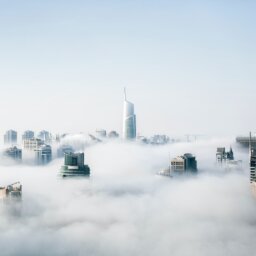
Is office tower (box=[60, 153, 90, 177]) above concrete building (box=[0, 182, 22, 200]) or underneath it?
above

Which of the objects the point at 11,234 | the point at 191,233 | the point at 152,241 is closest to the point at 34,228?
the point at 11,234

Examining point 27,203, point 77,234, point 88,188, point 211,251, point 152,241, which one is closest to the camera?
point 211,251

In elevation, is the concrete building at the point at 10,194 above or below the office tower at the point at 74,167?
below

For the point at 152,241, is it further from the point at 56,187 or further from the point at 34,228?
the point at 56,187

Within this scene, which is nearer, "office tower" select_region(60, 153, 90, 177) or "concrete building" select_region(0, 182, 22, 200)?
"concrete building" select_region(0, 182, 22, 200)

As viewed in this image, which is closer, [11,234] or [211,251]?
[211,251]

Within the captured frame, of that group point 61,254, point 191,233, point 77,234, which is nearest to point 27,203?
point 77,234

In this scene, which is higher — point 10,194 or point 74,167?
point 74,167

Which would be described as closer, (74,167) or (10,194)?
(10,194)

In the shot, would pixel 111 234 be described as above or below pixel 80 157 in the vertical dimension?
below

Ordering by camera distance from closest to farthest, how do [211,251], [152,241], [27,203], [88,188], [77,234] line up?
[211,251] < [152,241] < [77,234] < [27,203] < [88,188]

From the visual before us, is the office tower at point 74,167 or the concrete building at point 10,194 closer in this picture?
the concrete building at point 10,194
